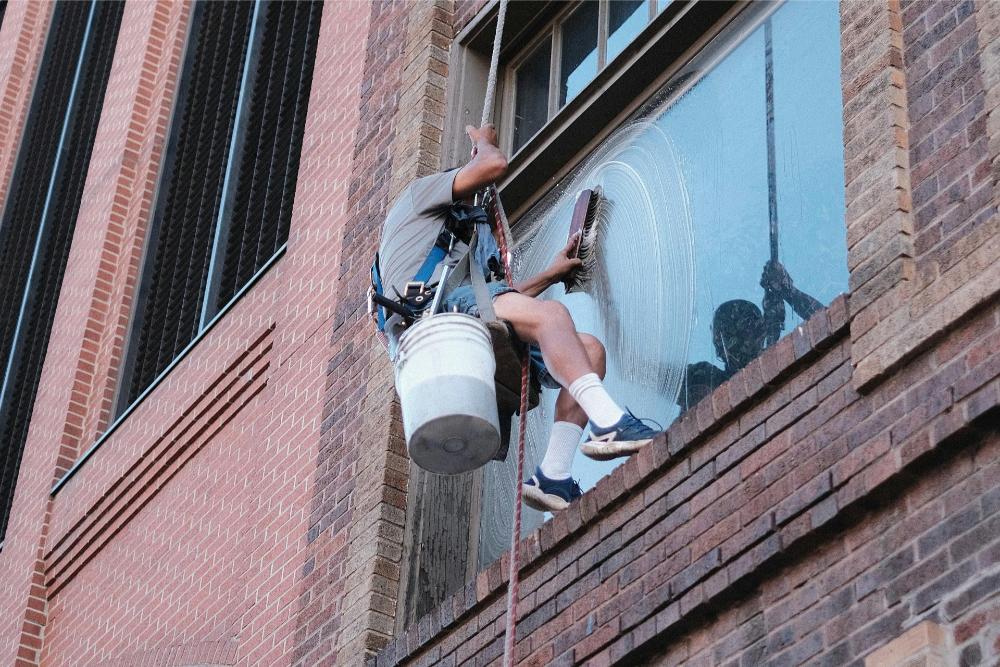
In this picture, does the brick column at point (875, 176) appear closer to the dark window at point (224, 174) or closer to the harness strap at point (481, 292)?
the harness strap at point (481, 292)

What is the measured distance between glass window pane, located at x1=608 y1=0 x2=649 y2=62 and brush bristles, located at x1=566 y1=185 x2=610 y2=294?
2.75 ft

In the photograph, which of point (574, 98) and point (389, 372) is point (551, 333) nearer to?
point (389, 372)

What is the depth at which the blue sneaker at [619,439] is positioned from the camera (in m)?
7.18

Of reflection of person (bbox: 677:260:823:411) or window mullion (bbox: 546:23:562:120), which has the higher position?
window mullion (bbox: 546:23:562:120)

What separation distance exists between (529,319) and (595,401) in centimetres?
52

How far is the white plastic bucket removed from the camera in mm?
6727

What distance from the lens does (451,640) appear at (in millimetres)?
7746

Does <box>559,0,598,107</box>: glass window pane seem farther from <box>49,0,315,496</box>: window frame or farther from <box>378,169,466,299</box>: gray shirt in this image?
<box>49,0,315,496</box>: window frame

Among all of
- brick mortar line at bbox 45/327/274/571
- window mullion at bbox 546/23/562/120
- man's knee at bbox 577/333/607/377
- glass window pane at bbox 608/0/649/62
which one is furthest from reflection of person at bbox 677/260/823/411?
brick mortar line at bbox 45/327/274/571

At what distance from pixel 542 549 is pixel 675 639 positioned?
1005mm

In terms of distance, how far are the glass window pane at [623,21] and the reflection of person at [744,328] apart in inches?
77.2

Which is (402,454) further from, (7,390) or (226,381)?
(7,390)

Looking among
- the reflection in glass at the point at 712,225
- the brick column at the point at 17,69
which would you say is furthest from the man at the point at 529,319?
the brick column at the point at 17,69

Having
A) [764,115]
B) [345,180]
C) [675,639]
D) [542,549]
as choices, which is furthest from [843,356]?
[345,180]
